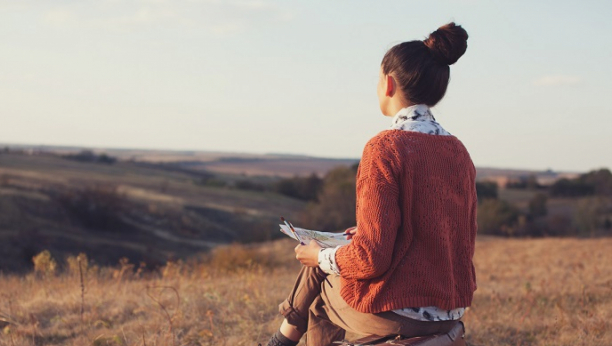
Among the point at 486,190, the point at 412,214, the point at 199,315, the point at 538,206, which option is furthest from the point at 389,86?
the point at 486,190

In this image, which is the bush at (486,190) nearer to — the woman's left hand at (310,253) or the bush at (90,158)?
the bush at (90,158)

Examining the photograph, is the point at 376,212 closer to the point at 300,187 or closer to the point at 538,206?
the point at 538,206

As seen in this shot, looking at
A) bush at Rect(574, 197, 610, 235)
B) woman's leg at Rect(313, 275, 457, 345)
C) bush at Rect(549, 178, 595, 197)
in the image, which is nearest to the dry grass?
woman's leg at Rect(313, 275, 457, 345)

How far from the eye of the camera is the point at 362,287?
2.76 meters

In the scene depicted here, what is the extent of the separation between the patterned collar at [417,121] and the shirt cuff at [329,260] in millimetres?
606

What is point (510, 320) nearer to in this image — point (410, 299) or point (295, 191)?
point (410, 299)

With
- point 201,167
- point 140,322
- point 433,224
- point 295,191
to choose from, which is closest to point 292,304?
point 433,224

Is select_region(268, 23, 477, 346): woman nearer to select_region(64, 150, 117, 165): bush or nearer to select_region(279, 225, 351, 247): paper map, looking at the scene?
select_region(279, 225, 351, 247): paper map

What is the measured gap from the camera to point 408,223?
2.63 meters

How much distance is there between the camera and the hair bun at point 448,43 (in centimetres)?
260

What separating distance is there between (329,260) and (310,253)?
0.14 metres

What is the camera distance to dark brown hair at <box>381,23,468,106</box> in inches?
103

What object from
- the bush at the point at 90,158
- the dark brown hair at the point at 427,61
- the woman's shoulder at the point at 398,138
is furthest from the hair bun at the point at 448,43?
the bush at the point at 90,158

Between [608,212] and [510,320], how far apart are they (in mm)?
47600
